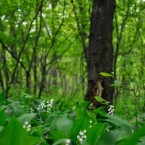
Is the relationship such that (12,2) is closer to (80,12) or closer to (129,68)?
(80,12)

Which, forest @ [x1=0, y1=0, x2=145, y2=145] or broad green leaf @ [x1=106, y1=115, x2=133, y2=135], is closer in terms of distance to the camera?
forest @ [x1=0, y1=0, x2=145, y2=145]

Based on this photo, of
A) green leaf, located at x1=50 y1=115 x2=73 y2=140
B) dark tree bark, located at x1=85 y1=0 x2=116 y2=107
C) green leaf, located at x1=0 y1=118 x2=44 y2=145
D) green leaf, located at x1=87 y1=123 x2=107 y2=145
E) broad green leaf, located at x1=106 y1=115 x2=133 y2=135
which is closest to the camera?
green leaf, located at x1=0 y1=118 x2=44 y2=145

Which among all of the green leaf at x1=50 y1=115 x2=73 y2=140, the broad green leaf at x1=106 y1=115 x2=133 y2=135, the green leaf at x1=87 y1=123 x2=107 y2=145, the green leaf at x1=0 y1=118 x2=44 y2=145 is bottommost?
the broad green leaf at x1=106 y1=115 x2=133 y2=135

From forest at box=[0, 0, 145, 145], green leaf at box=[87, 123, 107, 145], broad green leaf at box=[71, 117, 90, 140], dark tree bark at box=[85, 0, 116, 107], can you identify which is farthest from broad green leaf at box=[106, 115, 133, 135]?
dark tree bark at box=[85, 0, 116, 107]

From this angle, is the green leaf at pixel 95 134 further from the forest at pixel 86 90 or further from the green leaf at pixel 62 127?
the green leaf at pixel 62 127

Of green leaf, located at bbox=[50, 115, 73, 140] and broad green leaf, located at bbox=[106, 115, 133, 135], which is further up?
green leaf, located at bbox=[50, 115, 73, 140]

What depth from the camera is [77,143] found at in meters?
2.12

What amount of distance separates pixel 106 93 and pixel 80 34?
15.9 ft

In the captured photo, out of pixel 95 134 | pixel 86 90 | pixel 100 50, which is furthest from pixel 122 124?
pixel 86 90

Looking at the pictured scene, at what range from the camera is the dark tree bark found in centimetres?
550

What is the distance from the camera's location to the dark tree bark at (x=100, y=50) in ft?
18.0

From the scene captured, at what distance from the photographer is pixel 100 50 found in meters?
5.52

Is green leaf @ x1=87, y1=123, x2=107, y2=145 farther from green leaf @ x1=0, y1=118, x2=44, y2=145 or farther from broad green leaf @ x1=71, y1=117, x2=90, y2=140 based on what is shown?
green leaf @ x1=0, y1=118, x2=44, y2=145

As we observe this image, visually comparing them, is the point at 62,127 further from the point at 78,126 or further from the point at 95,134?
the point at 95,134
